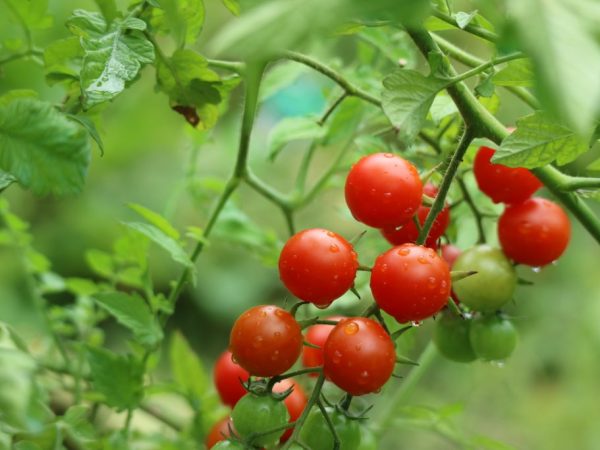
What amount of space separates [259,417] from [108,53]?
212 mm

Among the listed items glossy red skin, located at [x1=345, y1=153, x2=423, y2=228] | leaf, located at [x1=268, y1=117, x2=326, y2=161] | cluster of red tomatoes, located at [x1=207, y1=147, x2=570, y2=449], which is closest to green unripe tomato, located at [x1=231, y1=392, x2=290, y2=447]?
cluster of red tomatoes, located at [x1=207, y1=147, x2=570, y2=449]

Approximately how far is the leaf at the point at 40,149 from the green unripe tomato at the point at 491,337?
27 cm

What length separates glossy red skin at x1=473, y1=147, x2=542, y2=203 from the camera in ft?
1.77

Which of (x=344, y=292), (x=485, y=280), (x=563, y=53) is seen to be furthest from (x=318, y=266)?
(x=563, y=53)

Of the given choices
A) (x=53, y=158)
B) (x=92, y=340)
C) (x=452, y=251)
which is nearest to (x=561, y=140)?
(x=452, y=251)

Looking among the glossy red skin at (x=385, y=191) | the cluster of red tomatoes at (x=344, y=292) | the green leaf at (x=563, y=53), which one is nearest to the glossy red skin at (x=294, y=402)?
the cluster of red tomatoes at (x=344, y=292)

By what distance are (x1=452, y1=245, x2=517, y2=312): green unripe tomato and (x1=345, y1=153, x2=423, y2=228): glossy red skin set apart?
0.08 meters

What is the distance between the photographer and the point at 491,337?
0.54 metres

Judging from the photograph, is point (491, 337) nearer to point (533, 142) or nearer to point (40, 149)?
point (533, 142)

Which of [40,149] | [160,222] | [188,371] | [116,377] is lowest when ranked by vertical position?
[188,371]

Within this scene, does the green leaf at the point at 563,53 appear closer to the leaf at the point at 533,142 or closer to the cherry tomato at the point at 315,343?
the leaf at the point at 533,142

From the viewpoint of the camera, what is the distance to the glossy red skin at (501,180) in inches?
21.3

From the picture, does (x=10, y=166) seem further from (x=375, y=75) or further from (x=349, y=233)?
(x=349, y=233)

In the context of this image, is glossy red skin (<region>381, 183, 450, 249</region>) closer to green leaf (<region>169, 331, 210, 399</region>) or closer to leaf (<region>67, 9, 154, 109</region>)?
leaf (<region>67, 9, 154, 109</region>)
